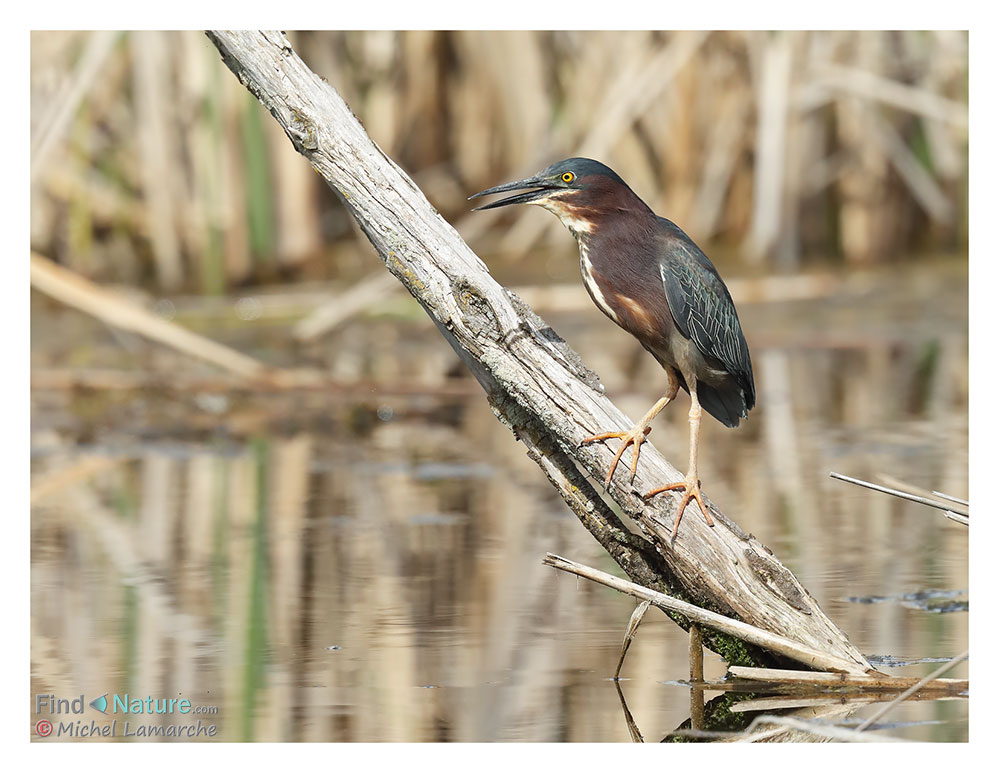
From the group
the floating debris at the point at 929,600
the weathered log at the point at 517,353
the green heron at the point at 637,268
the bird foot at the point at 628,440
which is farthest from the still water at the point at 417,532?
the green heron at the point at 637,268

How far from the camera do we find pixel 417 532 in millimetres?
5105

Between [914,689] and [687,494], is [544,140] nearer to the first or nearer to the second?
[687,494]

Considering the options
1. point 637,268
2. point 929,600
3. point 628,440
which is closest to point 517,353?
point 628,440

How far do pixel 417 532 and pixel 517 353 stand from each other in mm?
1840

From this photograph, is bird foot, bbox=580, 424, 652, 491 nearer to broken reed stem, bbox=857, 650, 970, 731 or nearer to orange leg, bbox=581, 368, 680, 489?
orange leg, bbox=581, 368, 680, 489

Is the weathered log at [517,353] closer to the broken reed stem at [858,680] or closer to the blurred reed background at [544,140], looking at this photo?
the broken reed stem at [858,680]

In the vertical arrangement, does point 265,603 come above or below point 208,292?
below

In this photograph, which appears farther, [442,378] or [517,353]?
[442,378]

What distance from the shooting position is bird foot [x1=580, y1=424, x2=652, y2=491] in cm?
339

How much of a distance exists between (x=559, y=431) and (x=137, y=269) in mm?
6644

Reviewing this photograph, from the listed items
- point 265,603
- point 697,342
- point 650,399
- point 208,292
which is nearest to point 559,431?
point 697,342

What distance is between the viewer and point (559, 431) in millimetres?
3422

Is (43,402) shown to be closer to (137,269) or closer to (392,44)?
(137,269)

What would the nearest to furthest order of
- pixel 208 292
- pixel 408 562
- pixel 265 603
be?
pixel 265 603 < pixel 408 562 < pixel 208 292
